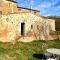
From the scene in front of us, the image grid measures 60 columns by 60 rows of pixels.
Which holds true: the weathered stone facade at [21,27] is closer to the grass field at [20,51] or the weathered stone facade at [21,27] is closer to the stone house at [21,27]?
the stone house at [21,27]

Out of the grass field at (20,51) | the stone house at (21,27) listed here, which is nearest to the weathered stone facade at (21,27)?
the stone house at (21,27)

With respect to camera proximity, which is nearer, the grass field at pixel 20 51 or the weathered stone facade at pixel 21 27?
the grass field at pixel 20 51

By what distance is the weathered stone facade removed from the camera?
24766 mm

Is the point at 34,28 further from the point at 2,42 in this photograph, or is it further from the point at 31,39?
the point at 2,42

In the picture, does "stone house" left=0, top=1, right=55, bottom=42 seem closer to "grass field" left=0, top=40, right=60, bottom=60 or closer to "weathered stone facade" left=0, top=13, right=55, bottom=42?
"weathered stone facade" left=0, top=13, right=55, bottom=42

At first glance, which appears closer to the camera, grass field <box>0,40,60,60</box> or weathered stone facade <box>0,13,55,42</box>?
grass field <box>0,40,60,60</box>

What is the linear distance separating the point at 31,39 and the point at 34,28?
1308mm

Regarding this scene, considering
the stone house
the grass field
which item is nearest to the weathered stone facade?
the stone house

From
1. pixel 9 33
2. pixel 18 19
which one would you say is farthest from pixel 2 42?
pixel 18 19

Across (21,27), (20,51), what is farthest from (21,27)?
(20,51)

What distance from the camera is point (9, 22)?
81.7 ft

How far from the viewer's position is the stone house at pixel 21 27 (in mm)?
24781

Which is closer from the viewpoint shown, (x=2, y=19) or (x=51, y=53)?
(x=51, y=53)

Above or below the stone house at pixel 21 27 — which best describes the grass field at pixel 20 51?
below
